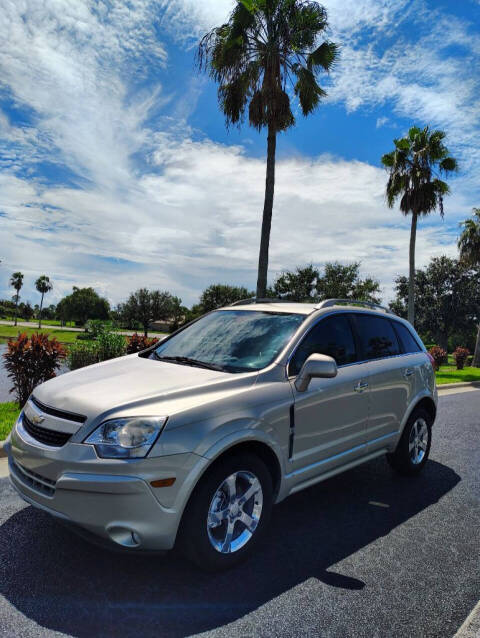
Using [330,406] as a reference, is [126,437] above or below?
below

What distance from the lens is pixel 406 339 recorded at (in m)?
5.27

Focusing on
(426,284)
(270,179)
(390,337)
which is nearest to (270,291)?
(426,284)

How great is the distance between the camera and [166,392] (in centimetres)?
300

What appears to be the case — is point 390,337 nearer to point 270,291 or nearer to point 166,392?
point 166,392

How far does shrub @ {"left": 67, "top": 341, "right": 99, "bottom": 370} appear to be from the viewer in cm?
1020

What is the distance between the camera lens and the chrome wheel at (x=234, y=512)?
2.99 metres


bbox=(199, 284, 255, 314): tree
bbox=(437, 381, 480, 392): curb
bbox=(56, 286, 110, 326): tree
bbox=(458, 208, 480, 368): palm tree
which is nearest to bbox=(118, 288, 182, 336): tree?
bbox=(199, 284, 255, 314): tree

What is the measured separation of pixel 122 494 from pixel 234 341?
1609 millimetres

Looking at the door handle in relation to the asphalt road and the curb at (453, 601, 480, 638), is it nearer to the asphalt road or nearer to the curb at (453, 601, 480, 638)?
the asphalt road

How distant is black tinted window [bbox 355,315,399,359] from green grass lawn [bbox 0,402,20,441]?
4159 mm

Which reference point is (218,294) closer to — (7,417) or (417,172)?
(417,172)

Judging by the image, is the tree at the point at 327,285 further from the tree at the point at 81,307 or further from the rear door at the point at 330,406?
the tree at the point at 81,307

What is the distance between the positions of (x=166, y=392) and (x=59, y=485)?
786 mm

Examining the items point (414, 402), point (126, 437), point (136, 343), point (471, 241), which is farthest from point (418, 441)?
point (471, 241)
